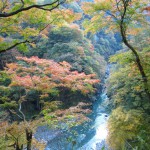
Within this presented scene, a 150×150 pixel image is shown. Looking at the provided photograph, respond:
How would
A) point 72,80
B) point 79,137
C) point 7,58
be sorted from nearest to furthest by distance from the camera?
point 72,80
point 79,137
point 7,58

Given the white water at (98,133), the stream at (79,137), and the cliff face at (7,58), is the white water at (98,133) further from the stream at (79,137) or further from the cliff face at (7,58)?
the cliff face at (7,58)

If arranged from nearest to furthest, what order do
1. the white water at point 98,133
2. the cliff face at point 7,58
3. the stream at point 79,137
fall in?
the stream at point 79,137 → the white water at point 98,133 → the cliff face at point 7,58

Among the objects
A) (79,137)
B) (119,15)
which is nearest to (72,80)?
(119,15)

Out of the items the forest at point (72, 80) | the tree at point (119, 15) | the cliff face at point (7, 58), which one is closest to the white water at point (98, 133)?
the forest at point (72, 80)

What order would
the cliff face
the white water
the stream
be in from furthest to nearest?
the cliff face < the white water < the stream

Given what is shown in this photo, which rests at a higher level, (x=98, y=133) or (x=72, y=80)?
(x=72, y=80)

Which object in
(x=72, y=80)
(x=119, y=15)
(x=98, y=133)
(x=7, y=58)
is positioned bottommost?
(x=98, y=133)

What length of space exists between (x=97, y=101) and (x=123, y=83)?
11599mm

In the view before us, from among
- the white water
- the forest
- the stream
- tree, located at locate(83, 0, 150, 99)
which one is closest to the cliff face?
the forest

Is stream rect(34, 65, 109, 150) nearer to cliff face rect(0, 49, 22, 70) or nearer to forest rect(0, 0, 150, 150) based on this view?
forest rect(0, 0, 150, 150)

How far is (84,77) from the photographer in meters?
Result: 9.35

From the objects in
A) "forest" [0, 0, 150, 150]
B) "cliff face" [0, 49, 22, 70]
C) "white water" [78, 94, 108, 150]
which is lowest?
"white water" [78, 94, 108, 150]

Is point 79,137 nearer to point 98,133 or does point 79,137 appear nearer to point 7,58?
point 98,133

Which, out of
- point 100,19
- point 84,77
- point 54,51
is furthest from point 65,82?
point 54,51
